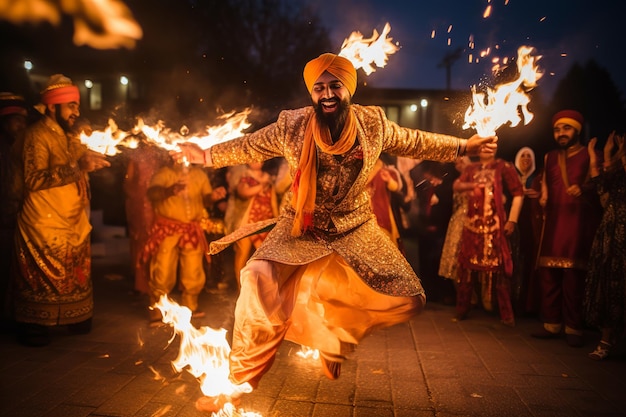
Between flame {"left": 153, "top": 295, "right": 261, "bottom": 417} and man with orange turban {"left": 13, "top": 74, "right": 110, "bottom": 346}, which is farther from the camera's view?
man with orange turban {"left": 13, "top": 74, "right": 110, "bottom": 346}

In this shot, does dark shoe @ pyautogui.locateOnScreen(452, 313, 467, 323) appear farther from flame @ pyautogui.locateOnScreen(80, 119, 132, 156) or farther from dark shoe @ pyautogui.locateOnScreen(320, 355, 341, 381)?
flame @ pyautogui.locateOnScreen(80, 119, 132, 156)

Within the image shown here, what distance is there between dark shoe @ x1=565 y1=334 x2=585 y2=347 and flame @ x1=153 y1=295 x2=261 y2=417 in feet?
13.0

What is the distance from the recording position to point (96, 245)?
459 inches

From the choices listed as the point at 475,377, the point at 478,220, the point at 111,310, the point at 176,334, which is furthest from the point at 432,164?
the point at 111,310

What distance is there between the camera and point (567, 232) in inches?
227

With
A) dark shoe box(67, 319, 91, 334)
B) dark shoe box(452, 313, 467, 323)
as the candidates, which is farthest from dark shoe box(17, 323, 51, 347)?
dark shoe box(452, 313, 467, 323)

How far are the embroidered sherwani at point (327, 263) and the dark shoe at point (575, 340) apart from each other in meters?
3.11

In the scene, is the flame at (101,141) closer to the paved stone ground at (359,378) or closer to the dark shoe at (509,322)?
the paved stone ground at (359,378)

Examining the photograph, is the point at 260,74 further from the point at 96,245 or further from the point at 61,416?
the point at 61,416

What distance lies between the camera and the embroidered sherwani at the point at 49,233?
17.1ft

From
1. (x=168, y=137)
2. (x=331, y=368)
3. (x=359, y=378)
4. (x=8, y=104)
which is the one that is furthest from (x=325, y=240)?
(x=8, y=104)

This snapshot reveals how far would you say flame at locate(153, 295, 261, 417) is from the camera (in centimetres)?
346

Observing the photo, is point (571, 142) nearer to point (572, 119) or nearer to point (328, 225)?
point (572, 119)

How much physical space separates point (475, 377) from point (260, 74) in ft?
41.3
